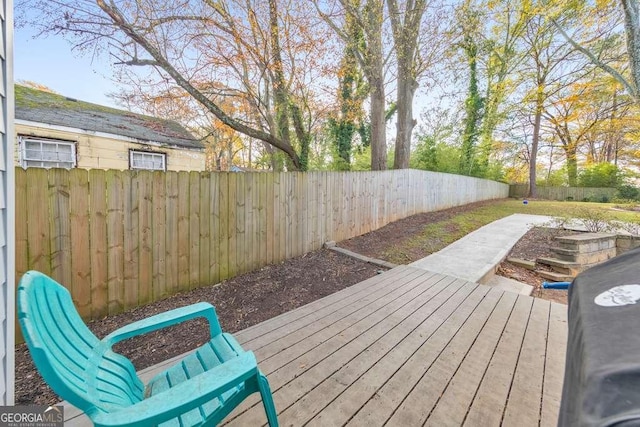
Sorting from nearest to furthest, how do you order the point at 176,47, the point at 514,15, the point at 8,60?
the point at 8,60 < the point at 176,47 < the point at 514,15

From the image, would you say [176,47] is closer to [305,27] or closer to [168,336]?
[305,27]

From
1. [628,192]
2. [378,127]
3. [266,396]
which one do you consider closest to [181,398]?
[266,396]

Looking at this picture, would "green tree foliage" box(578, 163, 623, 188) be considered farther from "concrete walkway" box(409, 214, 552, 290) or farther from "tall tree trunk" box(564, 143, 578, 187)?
"concrete walkway" box(409, 214, 552, 290)

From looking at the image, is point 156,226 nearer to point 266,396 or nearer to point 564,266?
point 266,396

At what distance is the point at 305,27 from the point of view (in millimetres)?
5645

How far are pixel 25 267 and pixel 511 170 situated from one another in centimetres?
2413

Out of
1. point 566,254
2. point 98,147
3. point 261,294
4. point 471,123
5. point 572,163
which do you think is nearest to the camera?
point 261,294

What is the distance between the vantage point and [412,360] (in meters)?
1.91

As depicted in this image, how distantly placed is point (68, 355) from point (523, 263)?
5.54 meters

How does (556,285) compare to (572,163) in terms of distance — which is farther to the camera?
(572,163)

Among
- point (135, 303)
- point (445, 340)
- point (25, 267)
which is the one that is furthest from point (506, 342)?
point (25, 267)

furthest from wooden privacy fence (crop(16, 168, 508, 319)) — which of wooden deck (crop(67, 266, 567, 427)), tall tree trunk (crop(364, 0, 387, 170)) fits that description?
tall tree trunk (crop(364, 0, 387, 170))

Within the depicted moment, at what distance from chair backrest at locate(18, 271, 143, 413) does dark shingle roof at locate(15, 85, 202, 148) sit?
7284 millimetres

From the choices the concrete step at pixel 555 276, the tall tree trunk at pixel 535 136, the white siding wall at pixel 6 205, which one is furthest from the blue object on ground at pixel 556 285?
the tall tree trunk at pixel 535 136
